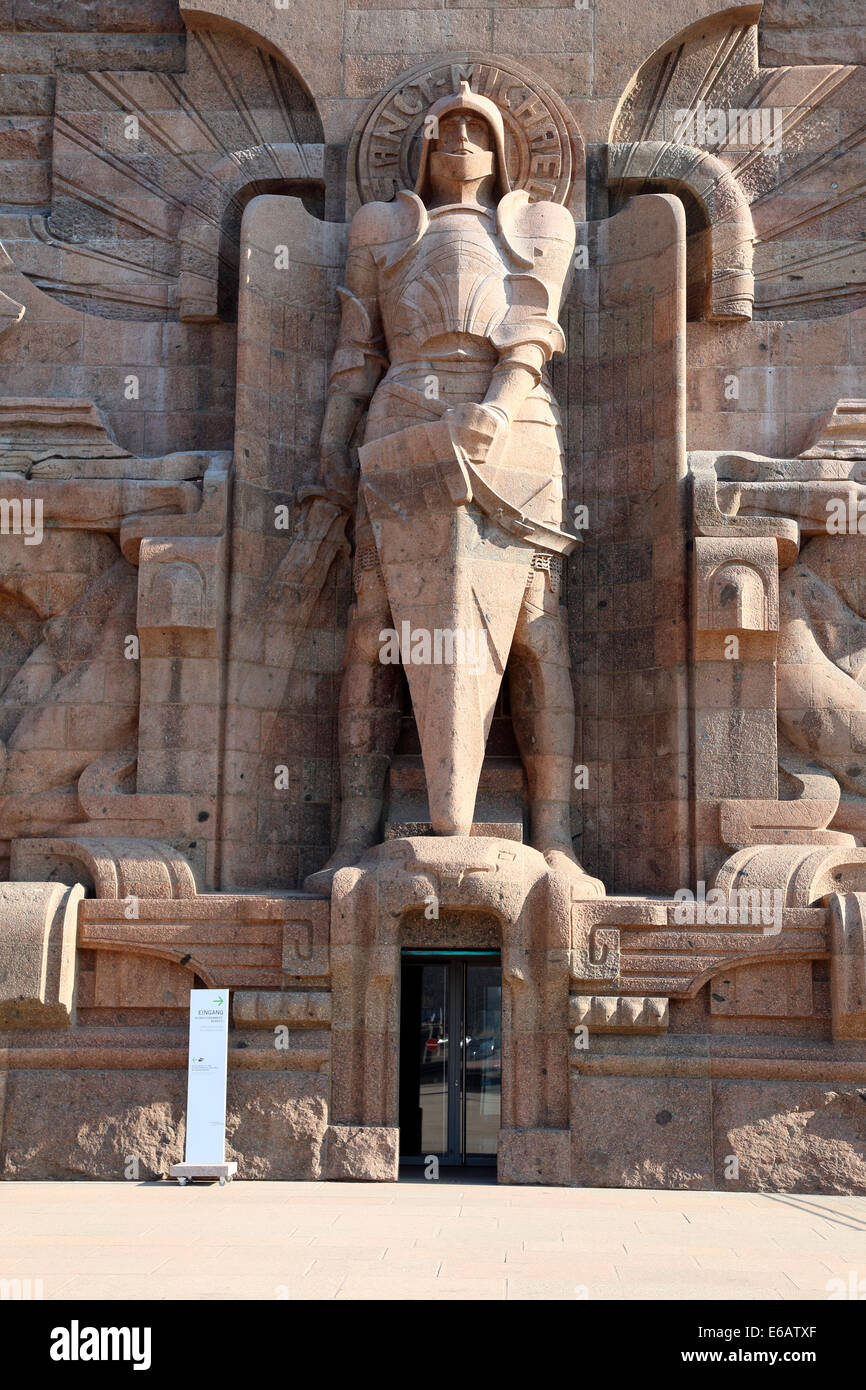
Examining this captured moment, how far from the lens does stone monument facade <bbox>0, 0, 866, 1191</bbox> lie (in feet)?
41.5

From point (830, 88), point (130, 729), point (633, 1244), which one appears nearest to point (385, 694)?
point (130, 729)

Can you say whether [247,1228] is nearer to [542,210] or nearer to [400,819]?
[400,819]

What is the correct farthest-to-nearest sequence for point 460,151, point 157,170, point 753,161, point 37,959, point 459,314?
1. point 157,170
2. point 753,161
3. point 460,151
4. point 459,314
5. point 37,959

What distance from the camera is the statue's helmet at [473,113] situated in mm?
14266

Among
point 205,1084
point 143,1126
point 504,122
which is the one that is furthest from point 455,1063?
point 504,122

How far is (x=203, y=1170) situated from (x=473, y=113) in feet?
28.9

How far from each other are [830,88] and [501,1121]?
31.6 feet

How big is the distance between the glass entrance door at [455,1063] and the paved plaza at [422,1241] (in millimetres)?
788

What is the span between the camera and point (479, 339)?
13.8 meters

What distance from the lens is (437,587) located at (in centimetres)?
1330

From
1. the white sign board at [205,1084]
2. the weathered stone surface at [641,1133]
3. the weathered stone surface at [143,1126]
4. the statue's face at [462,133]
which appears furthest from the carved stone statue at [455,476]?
the weathered stone surface at [143,1126]

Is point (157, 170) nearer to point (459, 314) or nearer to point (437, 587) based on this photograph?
point (459, 314)

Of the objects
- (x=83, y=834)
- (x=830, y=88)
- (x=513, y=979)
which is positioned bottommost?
(x=513, y=979)

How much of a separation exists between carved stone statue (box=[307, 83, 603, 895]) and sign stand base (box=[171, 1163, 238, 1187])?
7.32ft
